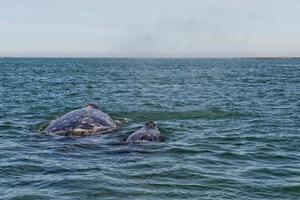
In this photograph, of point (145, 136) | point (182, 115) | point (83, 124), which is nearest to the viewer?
point (145, 136)

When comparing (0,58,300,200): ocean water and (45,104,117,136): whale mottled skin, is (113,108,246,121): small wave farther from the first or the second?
(45,104,117,136): whale mottled skin

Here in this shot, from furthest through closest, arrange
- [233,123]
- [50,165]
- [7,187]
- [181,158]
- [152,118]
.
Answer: [152,118]
[233,123]
[181,158]
[50,165]
[7,187]

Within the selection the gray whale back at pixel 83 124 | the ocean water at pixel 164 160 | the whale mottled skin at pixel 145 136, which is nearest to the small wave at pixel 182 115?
the ocean water at pixel 164 160

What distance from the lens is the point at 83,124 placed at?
1967 centimetres

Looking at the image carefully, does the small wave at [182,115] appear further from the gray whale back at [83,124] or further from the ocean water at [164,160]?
the gray whale back at [83,124]

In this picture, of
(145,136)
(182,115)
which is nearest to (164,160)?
(145,136)

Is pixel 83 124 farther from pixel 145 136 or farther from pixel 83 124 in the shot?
pixel 145 136

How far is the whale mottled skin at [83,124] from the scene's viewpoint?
62.9 ft

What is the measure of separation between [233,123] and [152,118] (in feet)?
12.9

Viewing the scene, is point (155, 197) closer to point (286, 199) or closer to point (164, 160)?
point (286, 199)

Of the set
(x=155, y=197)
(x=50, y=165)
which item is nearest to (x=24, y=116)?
(x=50, y=165)

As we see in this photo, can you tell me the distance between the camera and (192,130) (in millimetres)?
20859

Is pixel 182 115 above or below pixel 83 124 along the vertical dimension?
below

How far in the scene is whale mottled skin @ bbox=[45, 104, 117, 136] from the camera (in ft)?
62.9
